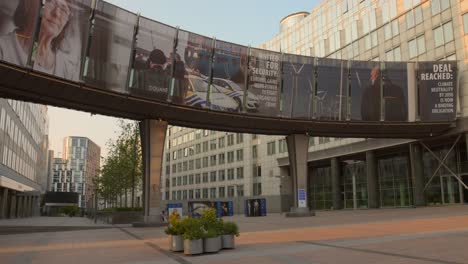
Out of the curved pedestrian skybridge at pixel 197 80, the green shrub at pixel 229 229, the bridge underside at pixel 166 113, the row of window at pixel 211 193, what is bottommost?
Answer: the green shrub at pixel 229 229

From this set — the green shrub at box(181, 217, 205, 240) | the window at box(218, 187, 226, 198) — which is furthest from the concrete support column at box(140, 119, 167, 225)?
the window at box(218, 187, 226, 198)

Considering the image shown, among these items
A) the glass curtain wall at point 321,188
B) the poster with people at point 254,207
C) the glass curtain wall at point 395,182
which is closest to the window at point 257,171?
the glass curtain wall at point 321,188

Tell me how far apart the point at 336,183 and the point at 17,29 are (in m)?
54.6

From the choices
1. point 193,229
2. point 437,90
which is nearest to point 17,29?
point 193,229

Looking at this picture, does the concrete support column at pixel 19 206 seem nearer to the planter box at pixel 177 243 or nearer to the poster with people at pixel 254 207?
the poster with people at pixel 254 207

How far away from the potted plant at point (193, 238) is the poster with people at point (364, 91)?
29.9 m

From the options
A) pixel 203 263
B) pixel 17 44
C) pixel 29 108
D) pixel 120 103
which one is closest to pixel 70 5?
pixel 17 44

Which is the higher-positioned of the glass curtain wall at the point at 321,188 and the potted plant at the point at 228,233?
the glass curtain wall at the point at 321,188

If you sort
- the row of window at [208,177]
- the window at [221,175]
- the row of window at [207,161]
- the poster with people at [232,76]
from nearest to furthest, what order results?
1. the poster with people at [232,76]
2. the row of window at [208,177]
3. the row of window at [207,161]
4. the window at [221,175]

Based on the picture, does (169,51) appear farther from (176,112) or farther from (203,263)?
(203,263)

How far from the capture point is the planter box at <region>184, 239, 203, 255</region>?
47.1 feet

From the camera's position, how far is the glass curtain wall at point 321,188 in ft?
244

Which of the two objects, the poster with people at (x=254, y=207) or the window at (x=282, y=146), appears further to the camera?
the window at (x=282, y=146)

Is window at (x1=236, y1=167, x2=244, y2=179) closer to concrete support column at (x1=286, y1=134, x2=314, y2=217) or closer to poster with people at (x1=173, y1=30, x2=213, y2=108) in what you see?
concrete support column at (x1=286, y1=134, x2=314, y2=217)
